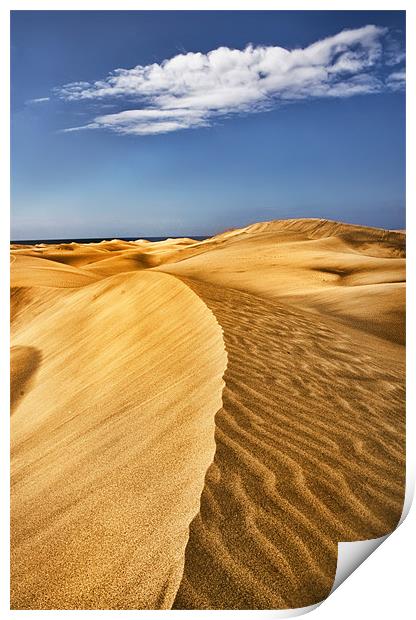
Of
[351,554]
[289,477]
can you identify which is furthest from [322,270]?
[351,554]

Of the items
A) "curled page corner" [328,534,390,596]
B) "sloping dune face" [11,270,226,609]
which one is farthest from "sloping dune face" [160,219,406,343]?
"curled page corner" [328,534,390,596]

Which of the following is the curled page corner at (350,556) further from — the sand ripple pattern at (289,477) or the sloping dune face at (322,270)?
the sloping dune face at (322,270)

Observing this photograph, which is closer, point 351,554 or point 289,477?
point 351,554

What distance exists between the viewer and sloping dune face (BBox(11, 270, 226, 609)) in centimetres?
223

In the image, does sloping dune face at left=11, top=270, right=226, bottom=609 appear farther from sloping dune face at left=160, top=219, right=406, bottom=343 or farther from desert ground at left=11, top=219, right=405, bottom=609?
sloping dune face at left=160, top=219, right=406, bottom=343

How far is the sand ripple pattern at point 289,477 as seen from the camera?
2.12 meters

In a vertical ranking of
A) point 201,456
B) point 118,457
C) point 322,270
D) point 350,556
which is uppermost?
point 322,270

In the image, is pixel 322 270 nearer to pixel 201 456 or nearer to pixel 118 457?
pixel 118 457

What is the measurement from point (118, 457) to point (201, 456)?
2.11ft

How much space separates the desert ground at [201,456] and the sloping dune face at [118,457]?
1 cm

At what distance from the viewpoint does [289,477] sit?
264cm

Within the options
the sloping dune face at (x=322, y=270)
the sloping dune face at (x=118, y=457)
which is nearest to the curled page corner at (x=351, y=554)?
the sloping dune face at (x=118, y=457)

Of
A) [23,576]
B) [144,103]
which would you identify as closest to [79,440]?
[23,576]
